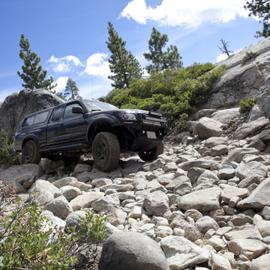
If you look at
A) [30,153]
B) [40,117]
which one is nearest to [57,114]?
[40,117]

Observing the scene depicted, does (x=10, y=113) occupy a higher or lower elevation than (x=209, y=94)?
higher

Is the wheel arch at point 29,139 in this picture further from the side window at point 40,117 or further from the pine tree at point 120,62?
the pine tree at point 120,62

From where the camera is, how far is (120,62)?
3784 centimetres

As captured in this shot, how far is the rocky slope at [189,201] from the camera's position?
396 centimetres

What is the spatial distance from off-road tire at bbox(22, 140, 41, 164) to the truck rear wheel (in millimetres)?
2791

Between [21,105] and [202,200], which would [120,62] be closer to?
[21,105]

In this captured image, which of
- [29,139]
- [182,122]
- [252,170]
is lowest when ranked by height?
[252,170]

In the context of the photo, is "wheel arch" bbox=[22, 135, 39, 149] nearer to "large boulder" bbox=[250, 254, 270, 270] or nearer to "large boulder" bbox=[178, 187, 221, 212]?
"large boulder" bbox=[178, 187, 221, 212]

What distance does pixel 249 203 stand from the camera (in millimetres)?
5250

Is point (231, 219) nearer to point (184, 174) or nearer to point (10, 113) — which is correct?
point (184, 174)

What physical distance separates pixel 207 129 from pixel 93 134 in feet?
11.7

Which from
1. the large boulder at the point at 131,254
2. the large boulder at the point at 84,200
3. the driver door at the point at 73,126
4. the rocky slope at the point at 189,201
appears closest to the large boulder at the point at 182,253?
the rocky slope at the point at 189,201

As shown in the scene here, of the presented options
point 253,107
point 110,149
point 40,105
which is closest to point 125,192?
point 110,149

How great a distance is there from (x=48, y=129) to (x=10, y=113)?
9.40m
